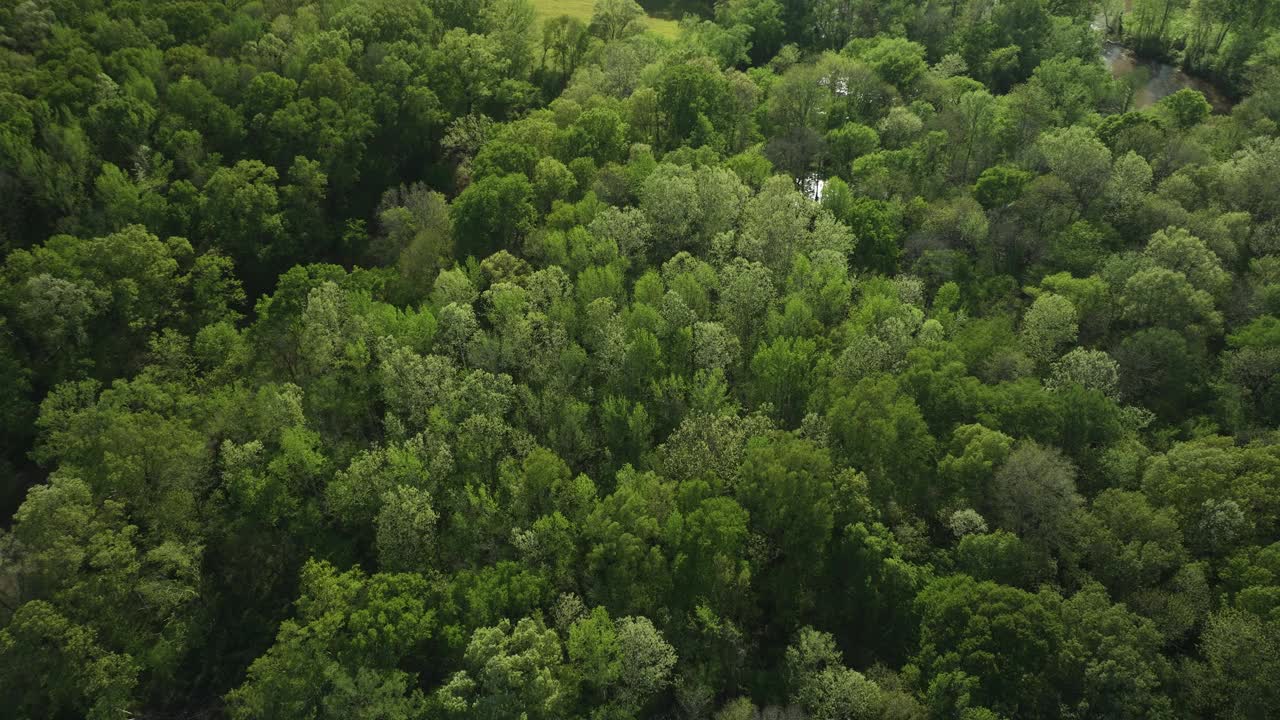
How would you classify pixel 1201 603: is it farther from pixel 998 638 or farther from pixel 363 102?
pixel 363 102

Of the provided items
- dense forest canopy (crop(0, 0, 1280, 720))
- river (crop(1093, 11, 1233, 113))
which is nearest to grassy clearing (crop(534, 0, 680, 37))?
dense forest canopy (crop(0, 0, 1280, 720))

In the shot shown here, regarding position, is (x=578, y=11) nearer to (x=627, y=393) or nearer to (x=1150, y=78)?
(x=1150, y=78)

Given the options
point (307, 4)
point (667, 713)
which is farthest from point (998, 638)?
point (307, 4)

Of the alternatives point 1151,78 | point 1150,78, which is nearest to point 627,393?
point 1150,78

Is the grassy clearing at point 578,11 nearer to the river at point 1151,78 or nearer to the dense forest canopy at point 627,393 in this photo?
the dense forest canopy at point 627,393

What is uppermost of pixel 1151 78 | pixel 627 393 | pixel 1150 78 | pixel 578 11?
pixel 578 11

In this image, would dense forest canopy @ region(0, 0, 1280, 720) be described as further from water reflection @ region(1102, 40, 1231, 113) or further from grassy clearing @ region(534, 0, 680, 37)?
grassy clearing @ region(534, 0, 680, 37)

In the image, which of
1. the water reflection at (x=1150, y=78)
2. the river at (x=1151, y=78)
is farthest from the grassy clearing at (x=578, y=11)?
the river at (x=1151, y=78)

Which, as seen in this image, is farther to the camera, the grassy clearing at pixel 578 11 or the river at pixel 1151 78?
the grassy clearing at pixel 578 11
